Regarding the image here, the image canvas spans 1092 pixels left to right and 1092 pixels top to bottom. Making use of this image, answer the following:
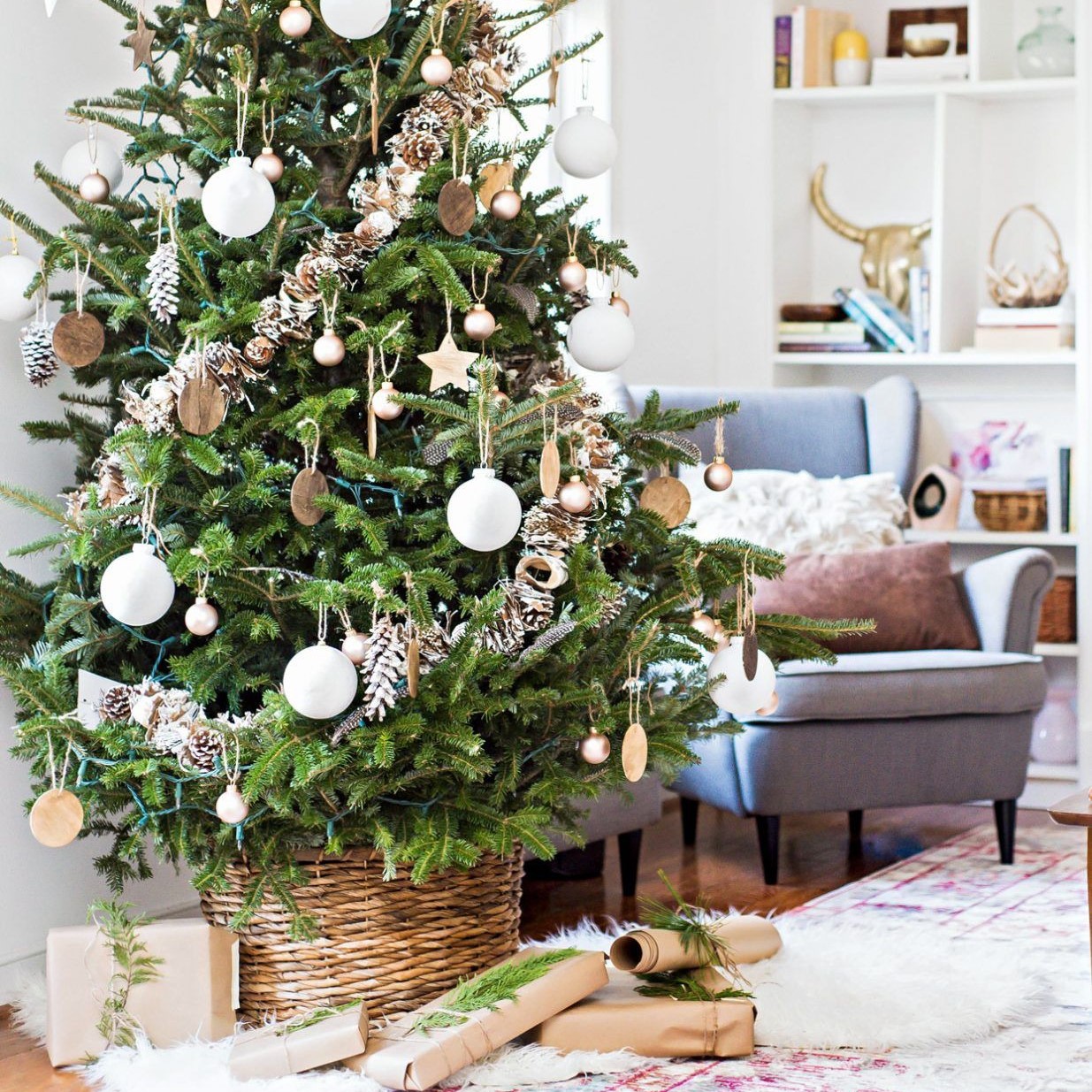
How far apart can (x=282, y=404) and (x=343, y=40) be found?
49 cm

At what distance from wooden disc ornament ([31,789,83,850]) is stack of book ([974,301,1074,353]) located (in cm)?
306

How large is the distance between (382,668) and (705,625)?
498 mm

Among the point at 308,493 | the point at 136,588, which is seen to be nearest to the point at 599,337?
the point at 308,493

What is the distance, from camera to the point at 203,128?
209cm

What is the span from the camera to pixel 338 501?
1970mm

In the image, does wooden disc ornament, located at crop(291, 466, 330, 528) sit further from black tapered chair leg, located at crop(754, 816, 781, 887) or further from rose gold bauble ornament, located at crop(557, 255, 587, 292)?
black tapered chair leg, located at crop(754, 816, 781, 887)

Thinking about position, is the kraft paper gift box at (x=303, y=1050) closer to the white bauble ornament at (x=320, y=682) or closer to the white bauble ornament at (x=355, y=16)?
the white bauble ornament at (x=320, y=682)

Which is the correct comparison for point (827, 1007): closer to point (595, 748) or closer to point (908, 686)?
point (595, 748)

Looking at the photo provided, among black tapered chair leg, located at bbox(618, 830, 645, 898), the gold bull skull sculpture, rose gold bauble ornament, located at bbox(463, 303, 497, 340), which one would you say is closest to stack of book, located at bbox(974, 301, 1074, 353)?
the gold bull skull sculpture

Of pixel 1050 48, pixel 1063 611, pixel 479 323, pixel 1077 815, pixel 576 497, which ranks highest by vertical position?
pixel 1050 48

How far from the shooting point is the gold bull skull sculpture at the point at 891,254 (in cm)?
452

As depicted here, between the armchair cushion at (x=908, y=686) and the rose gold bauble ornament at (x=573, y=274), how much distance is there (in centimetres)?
118

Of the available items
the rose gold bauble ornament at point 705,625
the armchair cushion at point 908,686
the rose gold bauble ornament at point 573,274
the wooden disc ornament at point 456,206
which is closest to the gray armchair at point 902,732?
the armchair cushion at point 908,686

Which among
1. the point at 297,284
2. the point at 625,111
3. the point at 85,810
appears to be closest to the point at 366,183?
the point at 297,284
